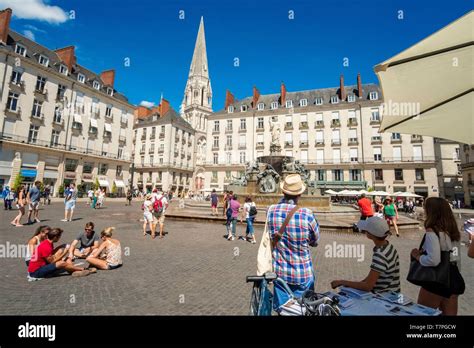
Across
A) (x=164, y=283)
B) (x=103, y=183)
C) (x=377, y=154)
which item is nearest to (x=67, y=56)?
(x=103, y=183)

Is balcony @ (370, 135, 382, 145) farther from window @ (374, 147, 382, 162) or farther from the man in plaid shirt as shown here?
the man in plaid shirt

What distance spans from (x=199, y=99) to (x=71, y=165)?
4359 centimetres

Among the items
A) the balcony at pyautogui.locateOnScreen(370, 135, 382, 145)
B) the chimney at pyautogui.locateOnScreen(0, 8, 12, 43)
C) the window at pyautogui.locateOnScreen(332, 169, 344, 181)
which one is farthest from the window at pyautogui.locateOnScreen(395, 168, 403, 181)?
the chimney at pyautogui.locateOnScreen(0, 8, 12, 43)

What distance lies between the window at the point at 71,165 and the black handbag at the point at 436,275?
4281 centimetres

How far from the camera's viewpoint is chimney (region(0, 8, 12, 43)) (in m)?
28.7

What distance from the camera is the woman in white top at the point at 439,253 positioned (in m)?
2.36

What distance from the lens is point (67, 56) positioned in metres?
37.9

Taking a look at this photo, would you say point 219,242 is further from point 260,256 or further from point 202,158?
point 202,158

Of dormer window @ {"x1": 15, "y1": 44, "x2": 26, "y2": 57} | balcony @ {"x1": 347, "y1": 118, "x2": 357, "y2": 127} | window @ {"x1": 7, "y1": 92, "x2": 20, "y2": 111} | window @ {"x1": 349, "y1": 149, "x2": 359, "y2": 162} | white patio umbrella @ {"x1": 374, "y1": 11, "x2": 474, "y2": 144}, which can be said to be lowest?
white patio umbrella @ {"x1": 374, "y1": 11, "x2": 474, "y2": 144}

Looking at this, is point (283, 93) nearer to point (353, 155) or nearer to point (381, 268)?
point (353, 155)

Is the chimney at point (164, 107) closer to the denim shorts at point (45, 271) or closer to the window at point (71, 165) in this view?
the window at point (71, 165)

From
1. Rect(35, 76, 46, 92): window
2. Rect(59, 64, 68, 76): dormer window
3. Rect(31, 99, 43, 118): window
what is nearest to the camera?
Rect(31, 99, 43, 118): window

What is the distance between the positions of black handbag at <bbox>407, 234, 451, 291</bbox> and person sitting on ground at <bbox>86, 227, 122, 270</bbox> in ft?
18.4
